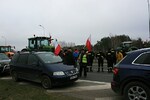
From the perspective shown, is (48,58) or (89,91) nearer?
(89,91)

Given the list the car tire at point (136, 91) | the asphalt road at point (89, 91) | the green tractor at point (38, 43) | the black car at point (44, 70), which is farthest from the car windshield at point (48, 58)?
the green tractor at point (38, 43)

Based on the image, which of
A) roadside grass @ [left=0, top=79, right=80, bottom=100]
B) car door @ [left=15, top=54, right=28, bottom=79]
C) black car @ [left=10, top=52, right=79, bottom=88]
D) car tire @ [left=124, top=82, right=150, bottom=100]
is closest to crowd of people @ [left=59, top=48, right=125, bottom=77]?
black car @ [left=10, top=52, right=79, bottom=88]

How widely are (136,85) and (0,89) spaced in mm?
6140

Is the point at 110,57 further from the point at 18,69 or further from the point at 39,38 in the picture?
the point at 39,38

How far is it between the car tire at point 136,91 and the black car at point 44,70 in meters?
3.54

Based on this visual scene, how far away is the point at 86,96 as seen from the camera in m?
8.29

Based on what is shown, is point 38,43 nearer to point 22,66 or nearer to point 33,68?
point 22,66

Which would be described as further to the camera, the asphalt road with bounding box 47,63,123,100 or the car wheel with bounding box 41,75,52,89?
the car wheel with bounding box 41,75,52,89

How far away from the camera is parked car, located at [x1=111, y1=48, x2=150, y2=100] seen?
661cm

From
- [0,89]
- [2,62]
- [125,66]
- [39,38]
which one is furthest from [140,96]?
[39,38]

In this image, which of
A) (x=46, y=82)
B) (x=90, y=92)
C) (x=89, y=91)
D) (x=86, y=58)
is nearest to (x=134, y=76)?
(x=90, y=92)

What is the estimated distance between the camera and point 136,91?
6.73m

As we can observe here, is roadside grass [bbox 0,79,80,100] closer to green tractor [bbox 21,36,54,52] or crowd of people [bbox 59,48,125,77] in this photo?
crowd of people [bbox 59,48,125,77]

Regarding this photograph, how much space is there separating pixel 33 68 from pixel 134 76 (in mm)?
5430
